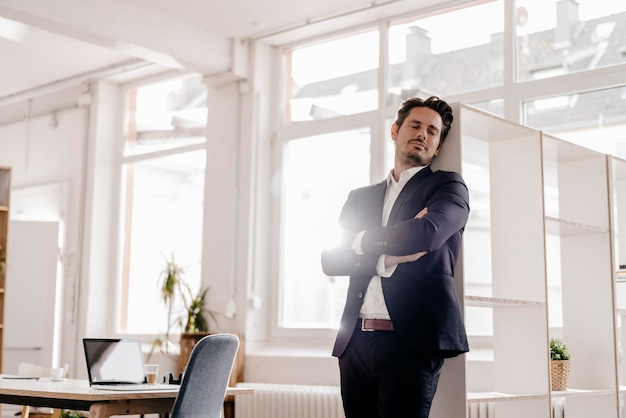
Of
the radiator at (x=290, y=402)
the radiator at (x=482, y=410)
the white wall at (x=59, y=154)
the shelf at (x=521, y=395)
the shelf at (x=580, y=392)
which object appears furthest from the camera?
the white wall at (x=59, y=154)

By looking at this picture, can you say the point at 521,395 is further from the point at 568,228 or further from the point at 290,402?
the point at 290,402

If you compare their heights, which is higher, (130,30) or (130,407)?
(130,30)

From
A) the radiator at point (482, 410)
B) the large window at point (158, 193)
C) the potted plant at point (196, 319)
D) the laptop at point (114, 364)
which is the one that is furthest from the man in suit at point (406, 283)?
the large window at point (158, 193)

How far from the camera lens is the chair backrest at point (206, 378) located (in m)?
3.42

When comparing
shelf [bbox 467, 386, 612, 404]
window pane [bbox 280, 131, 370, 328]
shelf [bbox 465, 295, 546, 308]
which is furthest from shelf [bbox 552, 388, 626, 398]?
window pane [bbox 280, 131, 370, 328]

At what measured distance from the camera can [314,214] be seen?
646 cm

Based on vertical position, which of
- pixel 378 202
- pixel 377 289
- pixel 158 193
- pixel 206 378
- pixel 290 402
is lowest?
pixel 290 402

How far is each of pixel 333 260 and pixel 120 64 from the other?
5042mm

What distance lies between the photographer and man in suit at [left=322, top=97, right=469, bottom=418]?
2691 mm

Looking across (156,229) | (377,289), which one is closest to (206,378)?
(377,289)

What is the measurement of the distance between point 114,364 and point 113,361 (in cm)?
1

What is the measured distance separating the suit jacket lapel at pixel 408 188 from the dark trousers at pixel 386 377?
43 cm

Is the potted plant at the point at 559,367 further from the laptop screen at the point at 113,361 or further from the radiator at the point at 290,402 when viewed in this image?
the radiator at the point at 290,402

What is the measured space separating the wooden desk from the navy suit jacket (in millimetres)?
1004
